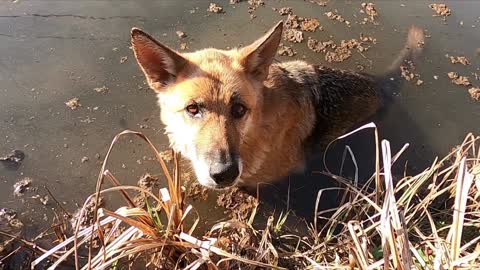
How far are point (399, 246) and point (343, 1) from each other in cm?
464

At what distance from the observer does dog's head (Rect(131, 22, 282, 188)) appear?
3395mm

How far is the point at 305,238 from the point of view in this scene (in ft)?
12.7

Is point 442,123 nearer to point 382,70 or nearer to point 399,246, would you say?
point 382,70

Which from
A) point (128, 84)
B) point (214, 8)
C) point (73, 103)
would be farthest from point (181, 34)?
point (73, 103)

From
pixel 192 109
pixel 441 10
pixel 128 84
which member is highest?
pixel 441 10

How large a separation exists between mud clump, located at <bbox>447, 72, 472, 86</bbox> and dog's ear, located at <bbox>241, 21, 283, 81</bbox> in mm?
3036

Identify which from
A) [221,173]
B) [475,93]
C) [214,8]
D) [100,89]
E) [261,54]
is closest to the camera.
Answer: [221,173]

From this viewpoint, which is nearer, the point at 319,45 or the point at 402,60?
the point at 402,60

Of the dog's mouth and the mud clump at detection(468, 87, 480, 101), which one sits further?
the mud clump at detection(468, 87, 480, 101)

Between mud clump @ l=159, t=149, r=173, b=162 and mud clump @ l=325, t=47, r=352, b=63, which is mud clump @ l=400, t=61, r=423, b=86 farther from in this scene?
mud clump @ l=159, t=149, r=173, b=162

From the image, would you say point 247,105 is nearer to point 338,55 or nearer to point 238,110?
point 238,110

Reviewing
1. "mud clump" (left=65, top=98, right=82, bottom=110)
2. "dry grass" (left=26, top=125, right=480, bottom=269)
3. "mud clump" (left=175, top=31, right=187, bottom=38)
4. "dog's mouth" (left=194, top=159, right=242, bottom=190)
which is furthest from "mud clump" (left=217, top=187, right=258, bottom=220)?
"mud clump" (left=175, top=31, right=187, bottom=38)

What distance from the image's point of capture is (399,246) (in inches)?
115

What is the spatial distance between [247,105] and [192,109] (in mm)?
468
